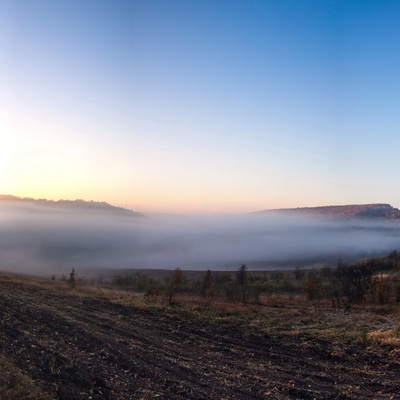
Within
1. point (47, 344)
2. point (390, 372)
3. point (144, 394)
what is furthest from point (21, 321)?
point (390, 372)

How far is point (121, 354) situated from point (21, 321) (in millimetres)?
6242

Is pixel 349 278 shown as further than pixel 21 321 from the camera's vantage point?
Yes

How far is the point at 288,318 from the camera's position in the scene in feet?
68.4

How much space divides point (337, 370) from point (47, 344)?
30.6 ft

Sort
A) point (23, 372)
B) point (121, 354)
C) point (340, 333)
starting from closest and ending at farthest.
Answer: point (23, 372), point (121, 354), point (340, 333)

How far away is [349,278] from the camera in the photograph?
44250 millimetres

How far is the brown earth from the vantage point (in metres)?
9.55

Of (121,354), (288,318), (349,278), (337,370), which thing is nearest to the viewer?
(337,370)

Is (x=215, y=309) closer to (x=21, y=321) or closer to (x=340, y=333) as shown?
(x=340, y=333)

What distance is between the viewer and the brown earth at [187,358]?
376 inches

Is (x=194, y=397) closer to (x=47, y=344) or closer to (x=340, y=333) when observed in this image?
(x=47, y=344)

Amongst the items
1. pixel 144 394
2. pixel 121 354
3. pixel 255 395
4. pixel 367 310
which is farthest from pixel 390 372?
pixel 367 310

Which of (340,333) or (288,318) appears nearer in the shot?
(340,333)

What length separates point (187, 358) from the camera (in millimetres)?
12305
